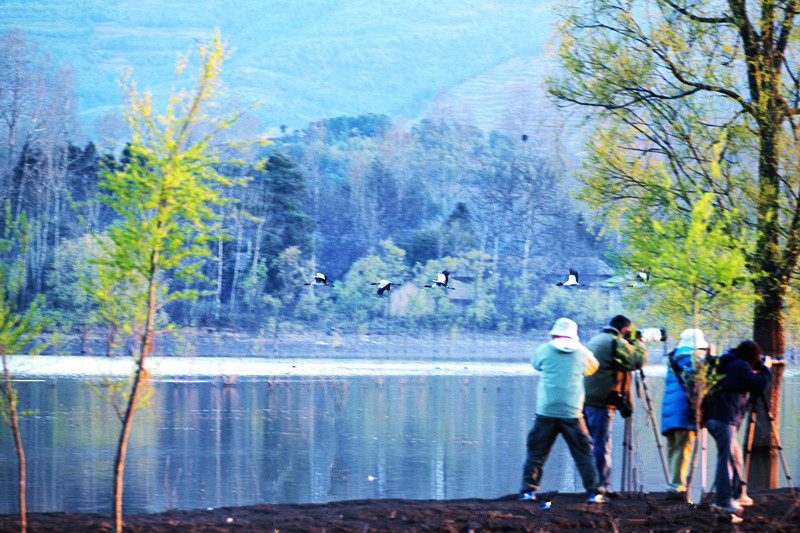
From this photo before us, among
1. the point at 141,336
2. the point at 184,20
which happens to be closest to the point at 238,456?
the point at 141,336

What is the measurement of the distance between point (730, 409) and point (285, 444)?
11.5 metres

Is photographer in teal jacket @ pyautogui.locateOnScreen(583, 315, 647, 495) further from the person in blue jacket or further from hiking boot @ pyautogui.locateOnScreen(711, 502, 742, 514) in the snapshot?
hiking boot @ pyautogui.locateOnScreen(711, 502, 742, 514)

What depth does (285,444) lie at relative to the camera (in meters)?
19.4

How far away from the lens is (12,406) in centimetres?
808

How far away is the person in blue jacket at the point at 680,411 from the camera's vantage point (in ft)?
32.2

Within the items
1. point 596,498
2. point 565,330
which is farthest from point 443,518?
→ point 565,330

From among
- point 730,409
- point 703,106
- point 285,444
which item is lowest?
point 285,444

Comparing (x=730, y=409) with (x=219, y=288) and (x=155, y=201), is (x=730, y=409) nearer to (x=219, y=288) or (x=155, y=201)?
(x=155, y=201)

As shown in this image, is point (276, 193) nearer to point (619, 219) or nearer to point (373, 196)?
point (373, 196)

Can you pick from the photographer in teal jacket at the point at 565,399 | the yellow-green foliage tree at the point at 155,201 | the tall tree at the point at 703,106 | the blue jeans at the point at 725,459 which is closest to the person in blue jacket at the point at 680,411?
the blue jeans at the point at 725,459

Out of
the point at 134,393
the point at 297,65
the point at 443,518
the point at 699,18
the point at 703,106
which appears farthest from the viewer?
the point at 297,65

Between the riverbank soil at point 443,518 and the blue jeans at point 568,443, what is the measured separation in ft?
0.88

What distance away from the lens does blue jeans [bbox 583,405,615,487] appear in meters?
10.5

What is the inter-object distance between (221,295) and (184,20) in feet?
450
